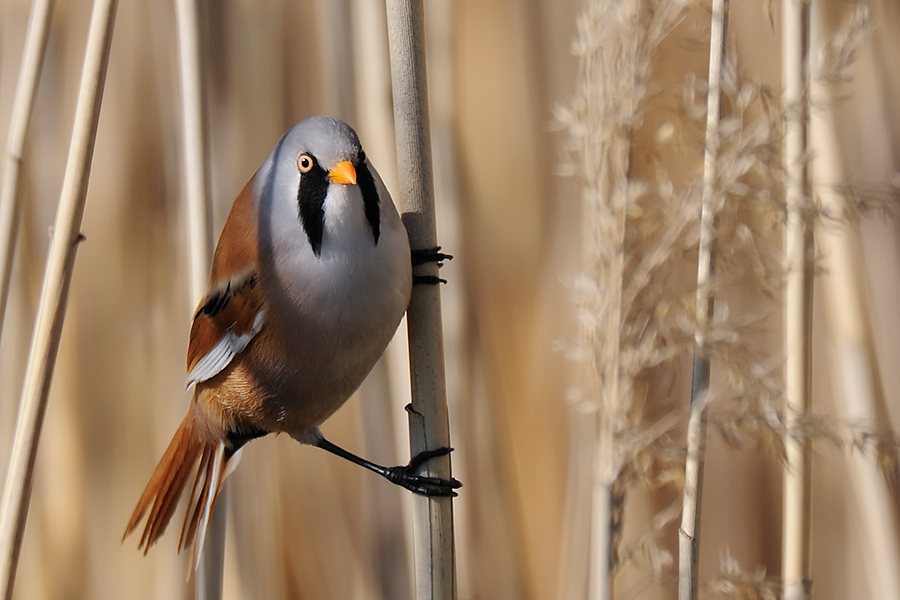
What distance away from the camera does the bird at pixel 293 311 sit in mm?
1013

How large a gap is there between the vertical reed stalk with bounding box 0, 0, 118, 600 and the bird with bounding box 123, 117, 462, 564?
223 mm

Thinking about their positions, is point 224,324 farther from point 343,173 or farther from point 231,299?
point 343,173

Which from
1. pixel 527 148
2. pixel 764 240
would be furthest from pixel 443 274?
pixel 764 240

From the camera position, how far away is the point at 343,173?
98cm

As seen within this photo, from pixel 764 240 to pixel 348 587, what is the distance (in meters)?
1.03

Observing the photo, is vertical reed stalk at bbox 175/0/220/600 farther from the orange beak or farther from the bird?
the orange beak

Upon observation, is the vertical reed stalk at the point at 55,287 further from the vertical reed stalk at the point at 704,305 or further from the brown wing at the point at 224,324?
the vertical reed stalk at the point at 704,305

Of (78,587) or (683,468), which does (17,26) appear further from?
(683,468)

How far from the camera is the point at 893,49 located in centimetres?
148

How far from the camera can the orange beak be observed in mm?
975

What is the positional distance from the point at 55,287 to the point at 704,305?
79cm

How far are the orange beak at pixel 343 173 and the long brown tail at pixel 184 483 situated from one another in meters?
0.56

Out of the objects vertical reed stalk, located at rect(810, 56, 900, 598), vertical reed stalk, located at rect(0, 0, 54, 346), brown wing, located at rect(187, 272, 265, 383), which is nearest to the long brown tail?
brown wing, located at rect(187, 272, 265, 383)

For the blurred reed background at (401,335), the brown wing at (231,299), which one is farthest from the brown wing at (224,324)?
the blurred reed background at (401,335)
